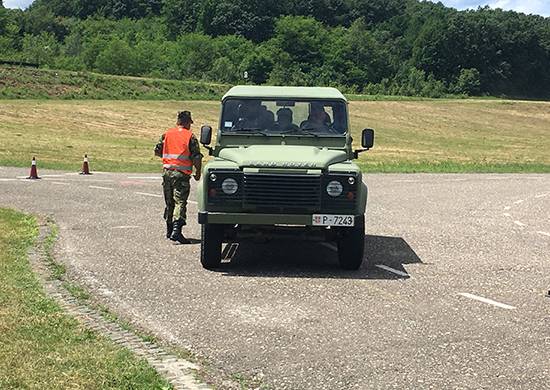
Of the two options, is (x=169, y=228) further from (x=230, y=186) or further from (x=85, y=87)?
(x=85, y=87)

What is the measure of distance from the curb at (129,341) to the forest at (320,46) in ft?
317

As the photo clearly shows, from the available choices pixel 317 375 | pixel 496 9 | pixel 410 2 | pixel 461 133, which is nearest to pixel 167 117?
pixel 461 133

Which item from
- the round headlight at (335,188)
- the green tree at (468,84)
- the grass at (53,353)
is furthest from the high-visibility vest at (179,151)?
the green tree at (468,84)

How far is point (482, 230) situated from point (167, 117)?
37.6 metres

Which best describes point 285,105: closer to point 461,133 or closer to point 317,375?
point 317,375

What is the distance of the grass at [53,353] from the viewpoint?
5.25 metres

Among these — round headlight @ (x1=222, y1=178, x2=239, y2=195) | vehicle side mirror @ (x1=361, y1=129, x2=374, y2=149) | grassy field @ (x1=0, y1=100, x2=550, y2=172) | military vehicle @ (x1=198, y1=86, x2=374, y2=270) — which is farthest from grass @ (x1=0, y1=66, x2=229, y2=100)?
round headlight @ (x1=222, y1=178, x2=239, y2=195)

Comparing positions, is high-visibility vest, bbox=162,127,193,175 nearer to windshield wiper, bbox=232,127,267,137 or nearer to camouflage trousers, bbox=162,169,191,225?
camouflage trousers, bbox=162,169,191,225

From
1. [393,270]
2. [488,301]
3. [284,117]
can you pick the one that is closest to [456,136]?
[284,117]

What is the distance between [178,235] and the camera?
38.3ft

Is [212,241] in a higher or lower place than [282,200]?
lower

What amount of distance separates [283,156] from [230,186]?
0.74 metres

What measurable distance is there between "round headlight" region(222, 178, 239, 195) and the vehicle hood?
21 centimetres

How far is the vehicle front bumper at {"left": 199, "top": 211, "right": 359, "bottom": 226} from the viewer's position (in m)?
9.38
